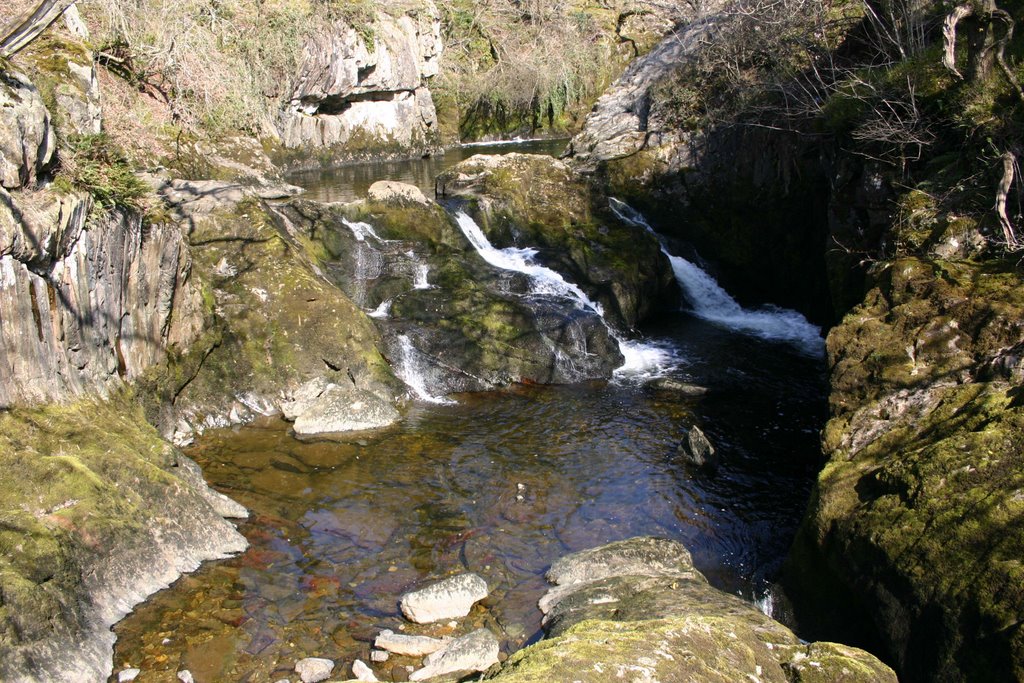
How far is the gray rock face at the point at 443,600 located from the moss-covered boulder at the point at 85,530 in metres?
1.73

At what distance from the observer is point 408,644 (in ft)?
16.8

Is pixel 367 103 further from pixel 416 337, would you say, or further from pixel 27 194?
pixel 27 194

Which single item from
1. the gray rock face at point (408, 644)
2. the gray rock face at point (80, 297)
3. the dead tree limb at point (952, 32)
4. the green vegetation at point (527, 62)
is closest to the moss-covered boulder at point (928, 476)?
the gray rock face at point (408, 644)

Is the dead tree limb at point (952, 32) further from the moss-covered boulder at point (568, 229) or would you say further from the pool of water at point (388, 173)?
the pool of water at point (388, 173)

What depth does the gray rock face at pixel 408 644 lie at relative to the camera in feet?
16.7

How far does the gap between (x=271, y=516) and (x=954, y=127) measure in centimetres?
817

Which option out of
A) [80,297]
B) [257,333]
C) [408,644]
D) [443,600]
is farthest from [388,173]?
[408,644]

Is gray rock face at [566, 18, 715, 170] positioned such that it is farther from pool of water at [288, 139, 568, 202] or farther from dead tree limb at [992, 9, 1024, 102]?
dead tree limb at [992, 9, 1024, 102]

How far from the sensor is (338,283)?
11.3m

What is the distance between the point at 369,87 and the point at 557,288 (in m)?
15.3

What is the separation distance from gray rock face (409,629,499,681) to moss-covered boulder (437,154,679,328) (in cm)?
804

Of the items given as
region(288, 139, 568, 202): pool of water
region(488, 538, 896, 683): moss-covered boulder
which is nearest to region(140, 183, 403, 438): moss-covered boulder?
region(488, 538, 896, 683): moss-covered boulder

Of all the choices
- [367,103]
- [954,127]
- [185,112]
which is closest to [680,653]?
[954,127]

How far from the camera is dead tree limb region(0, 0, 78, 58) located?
618 centimetres
